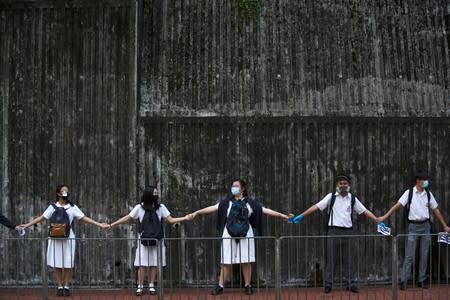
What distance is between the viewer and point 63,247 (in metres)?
13.8

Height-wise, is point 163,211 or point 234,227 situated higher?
point 163,211

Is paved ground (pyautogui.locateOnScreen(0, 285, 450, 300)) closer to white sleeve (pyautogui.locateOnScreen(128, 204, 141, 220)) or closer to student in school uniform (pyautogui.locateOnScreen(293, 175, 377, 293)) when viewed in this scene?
student in school uniform (pyautogui.locateOnScreen(293, 175, 377, 293))

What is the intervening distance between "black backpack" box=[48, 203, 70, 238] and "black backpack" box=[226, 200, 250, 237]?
2.78 metres

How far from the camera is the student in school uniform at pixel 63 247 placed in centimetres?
1376

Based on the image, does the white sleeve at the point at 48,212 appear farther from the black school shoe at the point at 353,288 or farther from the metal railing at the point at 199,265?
the black school shoe at the point at 353,288

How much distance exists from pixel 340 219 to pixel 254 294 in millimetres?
1973

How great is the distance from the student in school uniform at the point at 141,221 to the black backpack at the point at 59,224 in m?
0.76

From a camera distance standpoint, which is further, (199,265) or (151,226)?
(199,265)

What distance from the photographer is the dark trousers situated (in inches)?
534

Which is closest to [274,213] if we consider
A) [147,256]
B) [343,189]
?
[343,189]

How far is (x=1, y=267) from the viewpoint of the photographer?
14.8 m

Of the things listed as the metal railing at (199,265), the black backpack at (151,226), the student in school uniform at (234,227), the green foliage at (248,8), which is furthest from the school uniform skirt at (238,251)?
the green foliage at (248,8)

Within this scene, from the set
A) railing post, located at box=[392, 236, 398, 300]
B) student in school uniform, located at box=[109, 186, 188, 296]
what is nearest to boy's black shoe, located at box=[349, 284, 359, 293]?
railing post, located at box=[392, 236, 398, 300]

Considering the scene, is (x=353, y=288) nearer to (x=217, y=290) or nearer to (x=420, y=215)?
(x=420, y=215)
